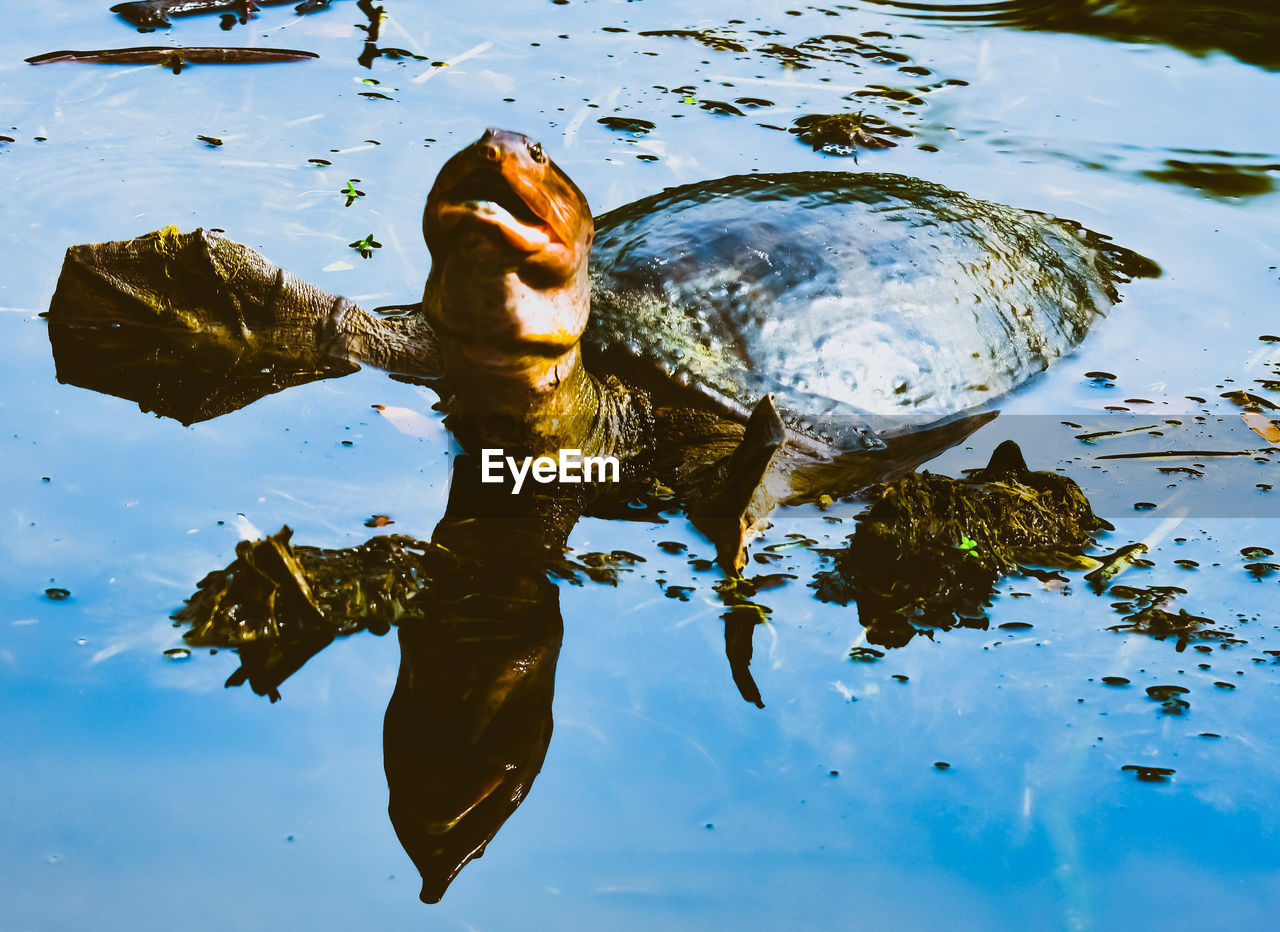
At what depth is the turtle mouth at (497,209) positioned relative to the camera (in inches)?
93.2

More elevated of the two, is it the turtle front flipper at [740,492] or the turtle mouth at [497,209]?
the turtle mouth at [497,209]

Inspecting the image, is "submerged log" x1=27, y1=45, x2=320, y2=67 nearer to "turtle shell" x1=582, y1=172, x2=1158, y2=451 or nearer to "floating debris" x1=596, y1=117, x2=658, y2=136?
"floating debris" x1=596, y1=117, x2=658, y2=136

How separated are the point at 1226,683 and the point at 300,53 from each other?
5.03 m

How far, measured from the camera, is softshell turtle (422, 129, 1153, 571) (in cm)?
252

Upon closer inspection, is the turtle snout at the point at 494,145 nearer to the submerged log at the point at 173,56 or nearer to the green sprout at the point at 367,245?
the green sprout at the point at 367,245

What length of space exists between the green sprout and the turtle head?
4.88 feet

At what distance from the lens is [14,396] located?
3129 millimetres

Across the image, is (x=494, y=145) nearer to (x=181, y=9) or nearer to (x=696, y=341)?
(x=696, y=341)

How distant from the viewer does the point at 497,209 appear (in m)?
2.38
